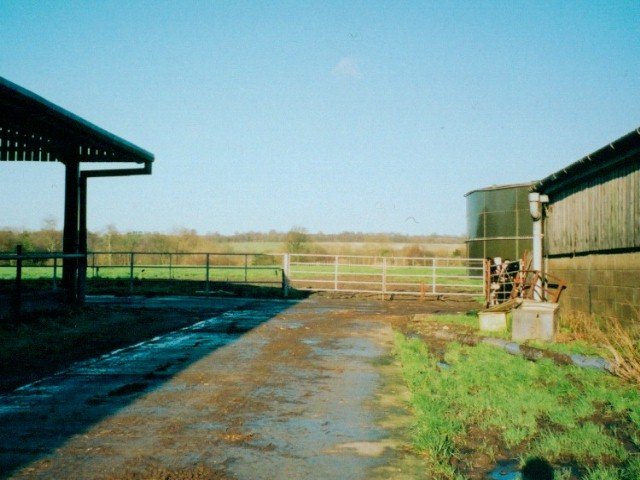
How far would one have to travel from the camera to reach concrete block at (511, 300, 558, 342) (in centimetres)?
852

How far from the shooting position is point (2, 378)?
18.7 ft

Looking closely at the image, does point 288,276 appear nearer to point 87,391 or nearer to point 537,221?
point 537,221

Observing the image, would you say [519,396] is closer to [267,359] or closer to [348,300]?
[267,359]

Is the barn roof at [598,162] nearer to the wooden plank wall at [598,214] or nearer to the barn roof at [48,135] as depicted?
the wooden plank wall at [598,214]

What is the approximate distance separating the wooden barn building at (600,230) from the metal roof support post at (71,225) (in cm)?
996

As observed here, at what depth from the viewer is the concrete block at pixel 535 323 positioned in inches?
336

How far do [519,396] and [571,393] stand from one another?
0.60 meters

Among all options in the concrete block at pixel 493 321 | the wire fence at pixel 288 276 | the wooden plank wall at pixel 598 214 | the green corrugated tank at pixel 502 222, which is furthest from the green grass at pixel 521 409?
the green corrugated tank at pixel 502 222

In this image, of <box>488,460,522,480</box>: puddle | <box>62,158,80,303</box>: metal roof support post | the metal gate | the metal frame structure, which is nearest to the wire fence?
the metal gate

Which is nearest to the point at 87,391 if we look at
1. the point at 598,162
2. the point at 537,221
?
the point at 598,162

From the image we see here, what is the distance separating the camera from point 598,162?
9.78 m

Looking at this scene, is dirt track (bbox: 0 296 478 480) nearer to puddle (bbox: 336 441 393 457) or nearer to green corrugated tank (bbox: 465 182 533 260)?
puddle (bbox: 336 441 393 457)

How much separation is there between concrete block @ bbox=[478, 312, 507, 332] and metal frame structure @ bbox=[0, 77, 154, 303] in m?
7.58

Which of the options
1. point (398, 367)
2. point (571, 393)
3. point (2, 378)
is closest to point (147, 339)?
point (2, 378)
